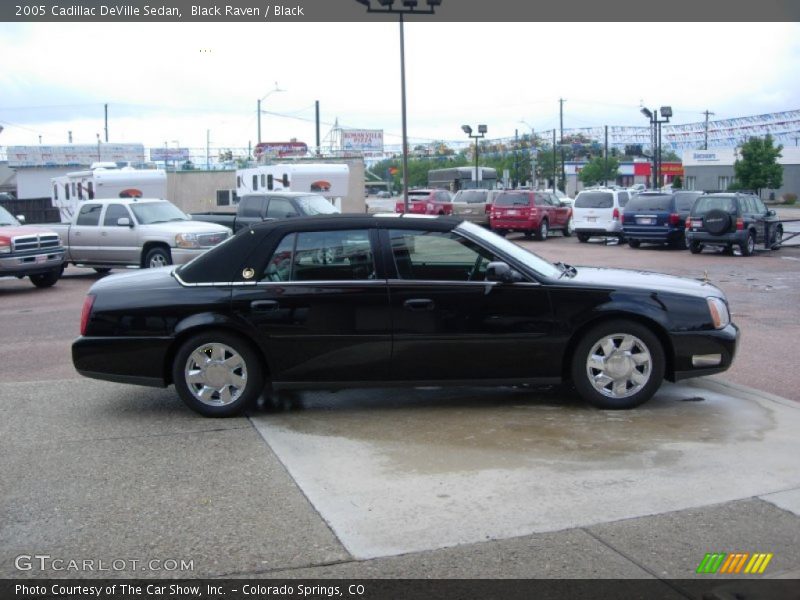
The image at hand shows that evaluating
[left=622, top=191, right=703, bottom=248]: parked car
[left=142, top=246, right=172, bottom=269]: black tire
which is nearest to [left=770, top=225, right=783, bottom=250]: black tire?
[left=622, top=191, right=703, bottom=248]: parked car

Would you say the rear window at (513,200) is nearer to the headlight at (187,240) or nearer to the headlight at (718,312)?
the headlight at (187,240)

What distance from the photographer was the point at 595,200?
97.3 ft

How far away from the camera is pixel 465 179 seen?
2475 inches

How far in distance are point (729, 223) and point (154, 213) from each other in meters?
14.6

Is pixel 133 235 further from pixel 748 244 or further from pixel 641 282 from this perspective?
pixel 748 244

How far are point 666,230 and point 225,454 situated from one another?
22322 mm

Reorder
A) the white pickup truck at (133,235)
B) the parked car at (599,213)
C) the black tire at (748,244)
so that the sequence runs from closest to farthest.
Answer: the white pickup truck at (133,235)
the black tire at (748,244)
the parked car at (599,213)

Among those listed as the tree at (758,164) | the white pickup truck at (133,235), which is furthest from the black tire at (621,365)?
the tree at (758,164)

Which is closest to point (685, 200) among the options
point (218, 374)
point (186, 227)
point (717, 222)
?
point (717, 222)

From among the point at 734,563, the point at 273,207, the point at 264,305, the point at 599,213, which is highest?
the point at 273,207

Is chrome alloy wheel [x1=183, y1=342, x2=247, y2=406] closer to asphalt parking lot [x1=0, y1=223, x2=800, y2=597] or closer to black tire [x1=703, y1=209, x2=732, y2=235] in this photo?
asphalt parking lot [x1=0, y1=223, x2=800, y2=597]

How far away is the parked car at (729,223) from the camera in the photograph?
23578 mm

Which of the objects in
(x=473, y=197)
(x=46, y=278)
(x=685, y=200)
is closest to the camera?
(x=46, y=278)
